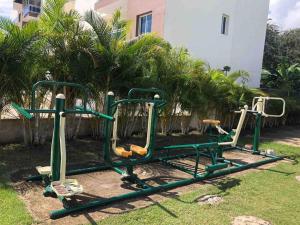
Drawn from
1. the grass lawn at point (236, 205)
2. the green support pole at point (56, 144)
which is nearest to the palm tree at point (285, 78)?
the grass lawn at point (236, 205)

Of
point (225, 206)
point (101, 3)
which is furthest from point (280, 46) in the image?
point (225, 206)

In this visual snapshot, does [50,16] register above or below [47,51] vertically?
above

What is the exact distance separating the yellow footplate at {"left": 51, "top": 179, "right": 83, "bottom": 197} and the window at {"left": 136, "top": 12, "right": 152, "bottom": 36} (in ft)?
39.2

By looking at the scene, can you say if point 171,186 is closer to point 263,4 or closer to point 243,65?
point 243,65

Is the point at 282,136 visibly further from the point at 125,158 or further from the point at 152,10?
the point at 125,158

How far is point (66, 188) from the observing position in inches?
165

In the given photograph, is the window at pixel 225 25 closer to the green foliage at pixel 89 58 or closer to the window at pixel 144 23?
the window at pixel 144 23

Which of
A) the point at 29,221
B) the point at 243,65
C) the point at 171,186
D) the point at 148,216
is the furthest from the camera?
the point at 243,65

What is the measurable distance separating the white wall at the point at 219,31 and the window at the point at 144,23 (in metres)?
1.37

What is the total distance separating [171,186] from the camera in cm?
539

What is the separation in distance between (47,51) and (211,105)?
213 inches

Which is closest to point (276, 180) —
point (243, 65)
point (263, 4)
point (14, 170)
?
point (14, 170)

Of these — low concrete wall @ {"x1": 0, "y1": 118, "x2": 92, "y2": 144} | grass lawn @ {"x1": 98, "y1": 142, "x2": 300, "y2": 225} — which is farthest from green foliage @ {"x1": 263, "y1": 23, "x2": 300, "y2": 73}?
low concrete wall @ {"x1": 0, "y1": 118, "x2": 92, "y2": 144}

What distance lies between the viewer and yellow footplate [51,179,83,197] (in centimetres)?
408
